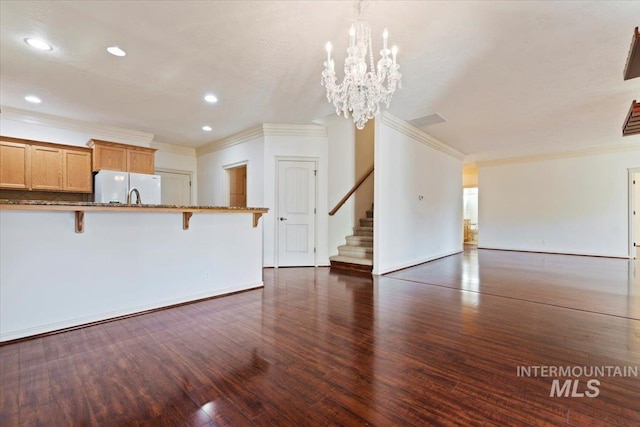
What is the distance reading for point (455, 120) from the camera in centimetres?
498

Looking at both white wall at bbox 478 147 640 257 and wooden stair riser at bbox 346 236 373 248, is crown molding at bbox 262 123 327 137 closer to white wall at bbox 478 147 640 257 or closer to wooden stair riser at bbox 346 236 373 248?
wooden stair riser at bbox 346 236 373 248

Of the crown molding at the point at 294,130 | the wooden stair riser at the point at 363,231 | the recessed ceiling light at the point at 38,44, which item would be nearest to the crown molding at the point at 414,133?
the crown molding at the point at 294,130

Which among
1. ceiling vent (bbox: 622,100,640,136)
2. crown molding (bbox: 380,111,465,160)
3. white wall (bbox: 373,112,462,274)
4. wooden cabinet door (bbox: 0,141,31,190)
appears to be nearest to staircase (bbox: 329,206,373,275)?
white wall (bbox: 373,112,462,274)

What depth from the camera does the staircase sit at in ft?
16.8

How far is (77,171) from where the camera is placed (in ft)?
16.3

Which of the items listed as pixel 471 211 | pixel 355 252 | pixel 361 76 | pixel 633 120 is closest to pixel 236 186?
pixel 355 252

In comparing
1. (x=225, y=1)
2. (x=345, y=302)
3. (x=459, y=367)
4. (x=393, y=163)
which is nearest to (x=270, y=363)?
(x=459, y=367)

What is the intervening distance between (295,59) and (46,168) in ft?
15.3

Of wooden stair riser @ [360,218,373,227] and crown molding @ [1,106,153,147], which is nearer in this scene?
crown molding @ [1,106,153,147]

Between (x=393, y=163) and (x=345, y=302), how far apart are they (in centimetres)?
277

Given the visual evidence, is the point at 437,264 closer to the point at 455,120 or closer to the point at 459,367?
the point at 455,120

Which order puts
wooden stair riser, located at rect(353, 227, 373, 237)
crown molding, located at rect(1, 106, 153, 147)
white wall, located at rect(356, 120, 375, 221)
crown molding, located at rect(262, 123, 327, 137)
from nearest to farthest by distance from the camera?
crown molding, located at rect(1, 106, 153, 147) → crown molding, located at rect(262, 123, 327, 137) → wooden stair riser, located at rect(353, 227, 373, 237) → white wall, located at rect(356, 120, 375, 221)

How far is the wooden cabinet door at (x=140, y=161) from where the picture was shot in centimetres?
535

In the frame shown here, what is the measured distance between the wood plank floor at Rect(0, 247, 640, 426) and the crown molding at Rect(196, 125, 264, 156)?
3.42 m
